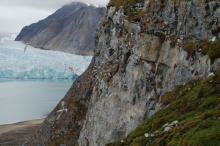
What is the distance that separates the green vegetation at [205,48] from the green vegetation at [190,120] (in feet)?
2.62

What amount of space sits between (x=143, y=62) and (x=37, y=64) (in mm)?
Answer: 62326

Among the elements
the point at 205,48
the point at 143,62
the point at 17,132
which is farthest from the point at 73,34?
the point at 205,48

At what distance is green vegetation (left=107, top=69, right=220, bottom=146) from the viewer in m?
4.26

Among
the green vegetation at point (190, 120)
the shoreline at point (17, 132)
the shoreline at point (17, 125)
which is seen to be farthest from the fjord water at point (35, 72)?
the green vegetation at point (190, 120)

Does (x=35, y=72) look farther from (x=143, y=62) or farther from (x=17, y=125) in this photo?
(x=143, y=62)

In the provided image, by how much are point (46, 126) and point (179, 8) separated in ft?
51.0

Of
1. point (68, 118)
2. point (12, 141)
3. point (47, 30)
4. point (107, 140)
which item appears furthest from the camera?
point (47, 30)

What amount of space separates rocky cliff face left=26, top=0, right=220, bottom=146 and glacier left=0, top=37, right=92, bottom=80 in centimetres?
5636

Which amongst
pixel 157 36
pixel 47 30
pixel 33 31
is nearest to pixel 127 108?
pixel 157 36

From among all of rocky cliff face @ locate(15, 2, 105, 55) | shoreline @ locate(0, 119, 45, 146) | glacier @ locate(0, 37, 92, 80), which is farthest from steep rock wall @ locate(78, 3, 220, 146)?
rocky cliff face @ locate(15, 2, 105, 55)

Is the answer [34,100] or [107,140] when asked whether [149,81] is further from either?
[34,100]

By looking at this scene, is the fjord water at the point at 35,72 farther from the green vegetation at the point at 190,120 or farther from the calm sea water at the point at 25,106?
the green vegetation at the point at 190,120

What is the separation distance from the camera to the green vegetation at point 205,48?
260 inches

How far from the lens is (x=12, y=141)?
25.1m
